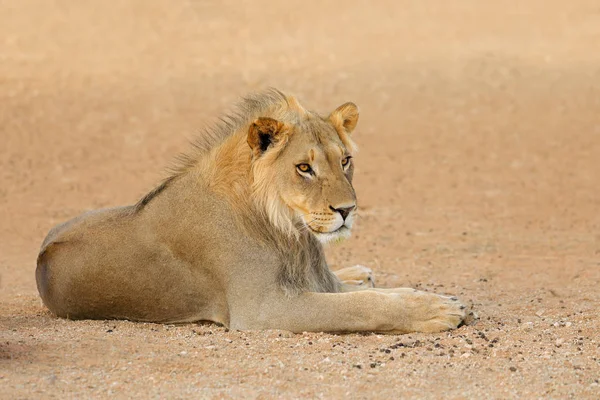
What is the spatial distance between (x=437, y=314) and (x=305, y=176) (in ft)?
4.11

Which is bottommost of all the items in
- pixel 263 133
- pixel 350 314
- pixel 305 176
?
pixel 350 314

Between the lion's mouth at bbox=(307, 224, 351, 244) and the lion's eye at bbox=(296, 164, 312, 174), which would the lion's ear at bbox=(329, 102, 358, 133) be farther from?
the lion's mouth at bbox=(307, 224, 351, 244)

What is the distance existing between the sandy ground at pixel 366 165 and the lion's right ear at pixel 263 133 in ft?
4.11

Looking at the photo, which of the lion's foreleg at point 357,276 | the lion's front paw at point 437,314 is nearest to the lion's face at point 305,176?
the lion's front paw at point 437,314

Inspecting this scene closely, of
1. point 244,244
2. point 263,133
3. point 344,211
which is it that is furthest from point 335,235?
point 263,133

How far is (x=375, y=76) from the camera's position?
19.1 m

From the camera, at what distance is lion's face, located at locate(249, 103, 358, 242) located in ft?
22.7

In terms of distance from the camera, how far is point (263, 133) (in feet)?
23.5

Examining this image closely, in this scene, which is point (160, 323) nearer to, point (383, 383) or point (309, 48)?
point (383, 383)

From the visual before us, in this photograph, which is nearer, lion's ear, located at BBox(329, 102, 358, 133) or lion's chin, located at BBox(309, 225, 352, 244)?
lion's chin, located at BBox(309, 225, 352, 244)

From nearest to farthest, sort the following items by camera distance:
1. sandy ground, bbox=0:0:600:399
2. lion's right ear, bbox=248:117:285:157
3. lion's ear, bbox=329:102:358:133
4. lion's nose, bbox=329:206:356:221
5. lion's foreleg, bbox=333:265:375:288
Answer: sandy ground, bbox=0:0:600:399 → lion's nose, bbox=329:206:356:221 → lion's right ear, bbox=248:117:285:157 → lion's ear, bbox=329:102:358:133 → lion's foreleg, bbox=333:265:375:288

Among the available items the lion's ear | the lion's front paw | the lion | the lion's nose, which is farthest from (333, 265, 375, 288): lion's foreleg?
the lion's nose

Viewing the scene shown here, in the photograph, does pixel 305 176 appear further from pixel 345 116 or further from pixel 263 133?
pixel 345 116

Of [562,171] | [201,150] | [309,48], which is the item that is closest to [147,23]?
[309,48]
